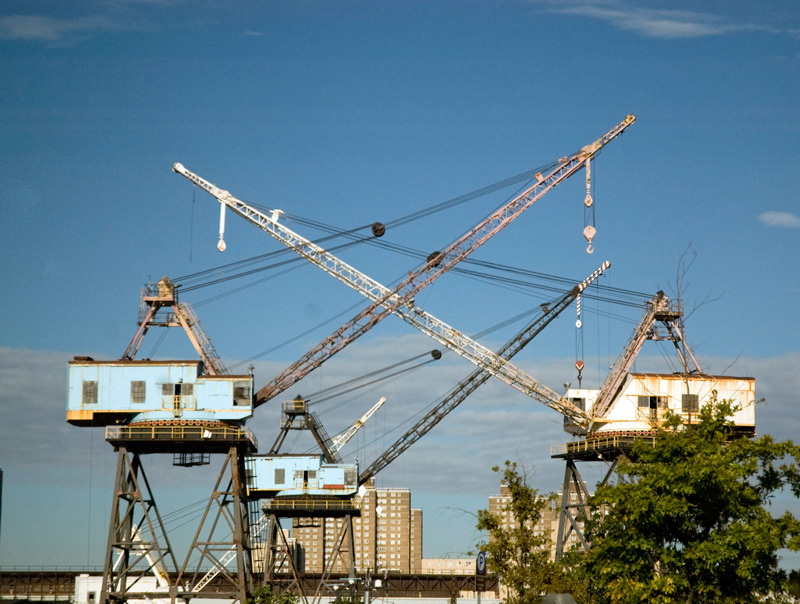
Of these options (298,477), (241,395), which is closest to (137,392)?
(241,395)

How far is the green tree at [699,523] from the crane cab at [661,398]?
43.8 m

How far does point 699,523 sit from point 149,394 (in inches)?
2155

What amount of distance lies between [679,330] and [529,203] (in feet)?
63.4

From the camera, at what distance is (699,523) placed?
60688 mm

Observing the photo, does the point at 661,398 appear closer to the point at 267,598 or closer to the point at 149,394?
the point at 267,598

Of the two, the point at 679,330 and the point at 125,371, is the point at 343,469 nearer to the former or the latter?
the point at 125,371

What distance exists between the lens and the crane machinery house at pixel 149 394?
10162 cm

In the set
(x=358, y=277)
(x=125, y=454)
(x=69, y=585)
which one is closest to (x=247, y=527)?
(x=125, y=454)

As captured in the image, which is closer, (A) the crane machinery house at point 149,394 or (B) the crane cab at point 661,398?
(A) the crane machinery house at point 149,394

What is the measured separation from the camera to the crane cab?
107062mm

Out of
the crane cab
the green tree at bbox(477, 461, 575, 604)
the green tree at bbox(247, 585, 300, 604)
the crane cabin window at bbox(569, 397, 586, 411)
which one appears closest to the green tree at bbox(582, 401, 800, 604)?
the green tree at bbox(477, 461, 575, 604)

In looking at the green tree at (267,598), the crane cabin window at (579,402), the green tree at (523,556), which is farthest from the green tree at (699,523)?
the crane cabin window at (579,402)

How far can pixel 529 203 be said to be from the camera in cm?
11981

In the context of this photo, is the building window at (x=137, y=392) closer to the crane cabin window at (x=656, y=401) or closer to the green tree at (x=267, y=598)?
the green tree at (x=267, y=598)
